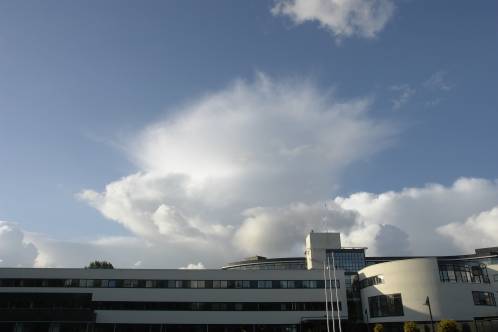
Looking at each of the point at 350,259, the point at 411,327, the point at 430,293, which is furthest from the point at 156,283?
the point at 350,259

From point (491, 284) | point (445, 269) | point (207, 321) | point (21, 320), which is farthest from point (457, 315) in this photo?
point (21, 320)

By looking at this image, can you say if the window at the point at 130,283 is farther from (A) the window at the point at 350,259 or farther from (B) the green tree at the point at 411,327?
(A) the window at the point at 350,259

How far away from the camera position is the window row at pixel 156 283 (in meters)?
77.1

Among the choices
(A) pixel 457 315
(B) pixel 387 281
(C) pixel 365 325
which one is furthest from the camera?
(C) pixel 365 325

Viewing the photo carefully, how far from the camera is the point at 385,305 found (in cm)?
7094

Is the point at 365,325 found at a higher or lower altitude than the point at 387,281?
lower

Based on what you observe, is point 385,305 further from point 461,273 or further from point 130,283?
point 130,283

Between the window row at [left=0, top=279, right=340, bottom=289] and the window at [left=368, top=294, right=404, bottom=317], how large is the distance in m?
9.09

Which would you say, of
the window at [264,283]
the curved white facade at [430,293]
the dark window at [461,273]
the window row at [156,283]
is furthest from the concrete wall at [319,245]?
the dark window at [461,273]

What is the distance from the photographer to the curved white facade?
65.0 meters

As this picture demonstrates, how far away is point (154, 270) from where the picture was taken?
255 feet

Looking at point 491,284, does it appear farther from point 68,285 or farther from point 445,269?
point 68,285

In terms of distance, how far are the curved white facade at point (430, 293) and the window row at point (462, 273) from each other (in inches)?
29.1

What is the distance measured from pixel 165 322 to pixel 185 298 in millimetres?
4918
